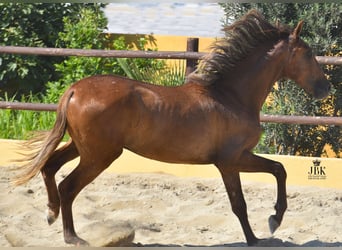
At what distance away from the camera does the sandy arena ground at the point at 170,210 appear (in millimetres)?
5691

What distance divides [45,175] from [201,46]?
455 cm

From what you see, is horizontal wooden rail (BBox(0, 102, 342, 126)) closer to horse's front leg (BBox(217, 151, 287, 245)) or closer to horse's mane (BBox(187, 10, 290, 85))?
horse's mane (BBox(187, 10, 290, 85))

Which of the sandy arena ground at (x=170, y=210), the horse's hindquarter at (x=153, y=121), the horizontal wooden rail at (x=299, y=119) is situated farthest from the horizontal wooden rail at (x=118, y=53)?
the horse's hindquarter at (x=153, y=121)

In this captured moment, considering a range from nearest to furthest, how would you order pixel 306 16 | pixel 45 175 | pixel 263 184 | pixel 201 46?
1. pixel 45 175
2. pixel 263 184
3. pixel 306 16
4. pixel 201 46

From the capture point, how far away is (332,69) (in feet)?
27.2

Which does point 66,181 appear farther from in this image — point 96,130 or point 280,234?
point 280,234

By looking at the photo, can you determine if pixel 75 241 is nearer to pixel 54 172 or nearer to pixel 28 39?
pixel 54 172

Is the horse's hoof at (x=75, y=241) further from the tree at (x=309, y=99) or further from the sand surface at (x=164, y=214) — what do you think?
the tree at (x=309, y=99)

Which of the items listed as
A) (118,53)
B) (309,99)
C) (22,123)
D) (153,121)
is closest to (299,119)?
(309,99)

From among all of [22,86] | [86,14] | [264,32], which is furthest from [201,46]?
[264,32]

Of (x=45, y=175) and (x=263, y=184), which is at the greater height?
(x=45, y=175)

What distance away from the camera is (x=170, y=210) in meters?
6.52

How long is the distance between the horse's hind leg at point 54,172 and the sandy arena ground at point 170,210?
0.66 feet

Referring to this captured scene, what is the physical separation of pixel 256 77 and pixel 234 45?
0.93ft
